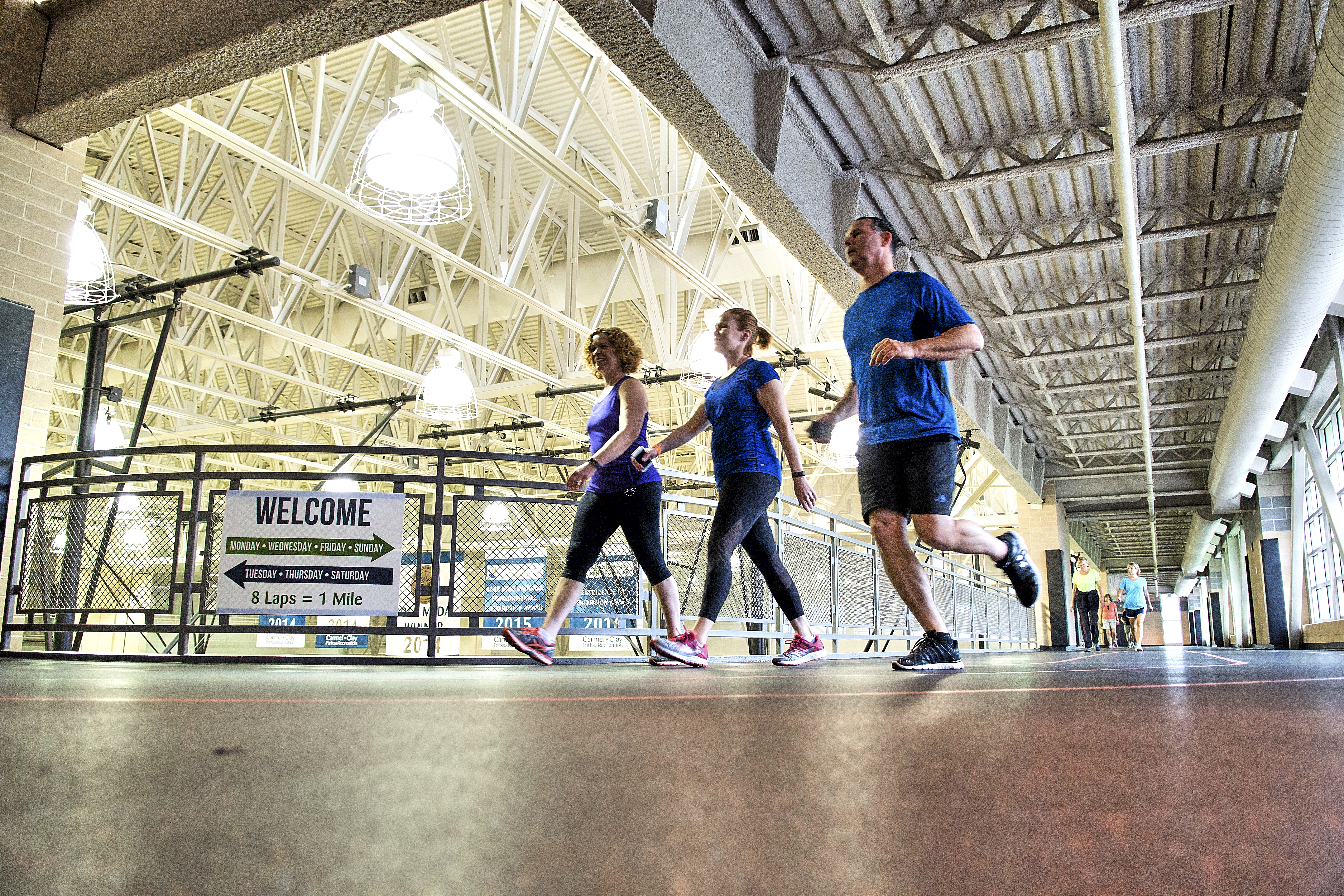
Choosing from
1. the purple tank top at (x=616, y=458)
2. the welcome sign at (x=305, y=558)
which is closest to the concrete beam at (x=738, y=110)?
the purple tank top at (x=616, y=458)

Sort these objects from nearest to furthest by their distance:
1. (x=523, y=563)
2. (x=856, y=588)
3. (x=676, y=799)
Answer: (x=676, y=799), (x=523, y=563), (x=856, y=588)

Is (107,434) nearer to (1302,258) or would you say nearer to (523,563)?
(523,563)

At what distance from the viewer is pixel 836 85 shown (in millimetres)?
7621

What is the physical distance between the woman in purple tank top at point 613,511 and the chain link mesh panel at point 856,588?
15.4ft

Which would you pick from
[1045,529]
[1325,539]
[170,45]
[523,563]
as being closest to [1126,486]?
[1045,529]

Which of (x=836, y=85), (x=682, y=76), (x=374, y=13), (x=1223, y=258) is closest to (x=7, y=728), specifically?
(x=374, y=13)

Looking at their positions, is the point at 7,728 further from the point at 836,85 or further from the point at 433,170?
the point at 836,85

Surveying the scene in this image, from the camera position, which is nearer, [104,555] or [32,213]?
[104,555]

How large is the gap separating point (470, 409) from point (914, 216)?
7.43 metres

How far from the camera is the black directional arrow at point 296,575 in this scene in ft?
18.3

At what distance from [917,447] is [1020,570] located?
641 millimetres

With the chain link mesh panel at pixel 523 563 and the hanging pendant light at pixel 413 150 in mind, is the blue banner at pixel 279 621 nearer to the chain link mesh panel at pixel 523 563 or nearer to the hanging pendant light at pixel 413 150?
the chain link mesh panel at pixel 523 563

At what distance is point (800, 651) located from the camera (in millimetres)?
4430

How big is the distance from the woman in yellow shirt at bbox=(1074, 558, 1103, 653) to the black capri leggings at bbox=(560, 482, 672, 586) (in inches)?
546
